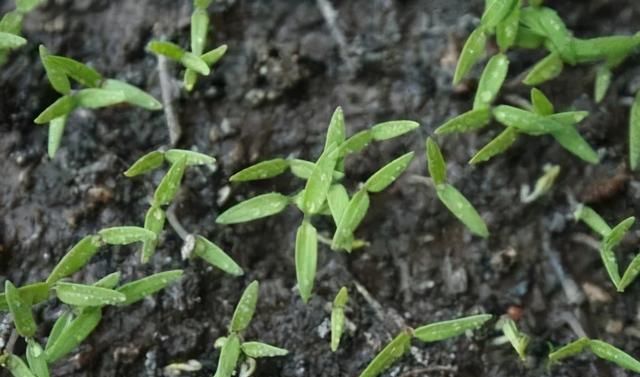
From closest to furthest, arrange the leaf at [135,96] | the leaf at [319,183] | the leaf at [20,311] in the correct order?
the leaf at [20,311], the leaf at [319,183], the leaf at [135,96]

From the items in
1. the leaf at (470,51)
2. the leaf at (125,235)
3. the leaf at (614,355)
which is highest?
the leaf at (470,51)

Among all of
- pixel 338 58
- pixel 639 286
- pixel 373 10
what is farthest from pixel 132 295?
pixel 639 286

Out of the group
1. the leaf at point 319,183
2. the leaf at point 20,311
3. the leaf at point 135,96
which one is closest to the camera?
the leaf at point 20,311

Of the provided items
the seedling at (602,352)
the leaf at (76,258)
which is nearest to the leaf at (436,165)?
the seedling at (602,352)

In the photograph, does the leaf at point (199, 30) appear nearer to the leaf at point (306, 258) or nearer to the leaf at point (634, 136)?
the leaf at point (306, 258)

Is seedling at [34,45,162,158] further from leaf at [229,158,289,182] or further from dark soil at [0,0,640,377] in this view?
leaf at [229,158,289,182]

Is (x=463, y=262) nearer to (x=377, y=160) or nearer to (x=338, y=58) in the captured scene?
(x=377, y=160)
